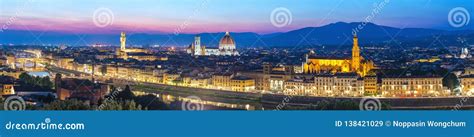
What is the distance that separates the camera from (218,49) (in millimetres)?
10148

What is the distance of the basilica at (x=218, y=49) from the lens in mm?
9377

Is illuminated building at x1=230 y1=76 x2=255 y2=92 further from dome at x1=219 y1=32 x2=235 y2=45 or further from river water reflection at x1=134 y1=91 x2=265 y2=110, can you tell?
dome at x1=219 y1=32 x2=235 y2=45

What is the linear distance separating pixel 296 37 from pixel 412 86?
5.90ft

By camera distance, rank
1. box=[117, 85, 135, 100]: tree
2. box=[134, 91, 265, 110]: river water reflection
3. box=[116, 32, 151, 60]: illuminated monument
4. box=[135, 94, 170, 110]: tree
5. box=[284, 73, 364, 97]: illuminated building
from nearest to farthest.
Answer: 1. box=[135, 94, 170, 110]: tree
2. box=[117, 85, 135, 100]: tree
3. box=[134, 91, 265, 110]: river water reflection
4. box=[284, 73, 364, 97]: illuminated building
5. box=[116, 32, 151, 60]: illuminated monument

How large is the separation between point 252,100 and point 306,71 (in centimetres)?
115

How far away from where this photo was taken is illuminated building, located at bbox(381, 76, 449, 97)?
9477 millimetres

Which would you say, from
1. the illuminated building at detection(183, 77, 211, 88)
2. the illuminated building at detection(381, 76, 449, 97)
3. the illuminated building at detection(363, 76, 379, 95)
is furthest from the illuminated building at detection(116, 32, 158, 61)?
the illuminated building at detection(381, 76, 449, 97)

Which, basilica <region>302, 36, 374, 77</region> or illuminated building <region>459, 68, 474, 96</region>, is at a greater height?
basilica <region>302, 36, 374, 77</region>

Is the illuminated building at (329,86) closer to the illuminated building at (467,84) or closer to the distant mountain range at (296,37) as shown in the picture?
the distant mountain range at (296,37)

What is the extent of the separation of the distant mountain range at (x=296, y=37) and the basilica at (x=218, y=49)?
0.08m

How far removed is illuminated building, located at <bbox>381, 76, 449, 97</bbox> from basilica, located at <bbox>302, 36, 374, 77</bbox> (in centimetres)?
34

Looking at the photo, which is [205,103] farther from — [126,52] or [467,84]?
[467,84]

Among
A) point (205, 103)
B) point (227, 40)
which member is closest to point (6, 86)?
point (205, 103)

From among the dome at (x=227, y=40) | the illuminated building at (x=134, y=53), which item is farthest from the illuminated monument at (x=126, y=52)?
the dome at (x=227, y=40)
